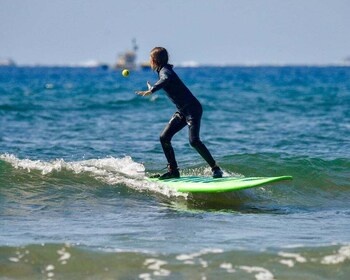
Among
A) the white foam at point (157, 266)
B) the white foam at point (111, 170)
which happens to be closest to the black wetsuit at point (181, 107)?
the white foam at point (111, 170)

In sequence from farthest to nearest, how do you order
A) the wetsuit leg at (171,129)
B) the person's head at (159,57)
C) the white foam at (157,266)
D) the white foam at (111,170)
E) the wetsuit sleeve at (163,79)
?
the white foam at (111,170)
the wetsuit leg at (171,129)
the person's head at (159,57)
the wetsuit sleeve at (163,79)
the white foam at (157,266)

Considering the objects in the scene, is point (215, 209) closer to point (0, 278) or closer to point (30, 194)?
point (30, 194)

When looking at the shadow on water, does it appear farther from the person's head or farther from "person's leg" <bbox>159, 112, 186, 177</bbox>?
the person's head

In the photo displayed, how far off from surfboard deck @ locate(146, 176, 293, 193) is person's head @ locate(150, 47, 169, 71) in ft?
4.98

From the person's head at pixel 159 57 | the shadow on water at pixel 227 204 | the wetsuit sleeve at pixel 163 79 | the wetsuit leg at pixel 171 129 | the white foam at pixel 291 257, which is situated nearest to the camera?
the white foam at pixel 291 257

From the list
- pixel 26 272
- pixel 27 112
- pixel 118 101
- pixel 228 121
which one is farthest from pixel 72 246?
pixel 118 101

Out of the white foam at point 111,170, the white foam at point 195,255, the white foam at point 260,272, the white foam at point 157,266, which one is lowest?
the white foam at point 111,170

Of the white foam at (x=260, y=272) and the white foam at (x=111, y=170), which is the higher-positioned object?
the white foam at (x=260, y=272)

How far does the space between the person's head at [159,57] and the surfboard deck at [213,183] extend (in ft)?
4.98

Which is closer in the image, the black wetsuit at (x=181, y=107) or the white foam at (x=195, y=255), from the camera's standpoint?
the white foam at (x=195, y=255)

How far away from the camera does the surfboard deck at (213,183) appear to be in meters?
9.78

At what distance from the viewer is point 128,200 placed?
10.3 meters

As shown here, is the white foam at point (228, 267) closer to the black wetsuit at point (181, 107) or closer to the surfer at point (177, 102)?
the surfer at point (177, 102)

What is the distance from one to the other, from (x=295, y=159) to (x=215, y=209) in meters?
4.09
